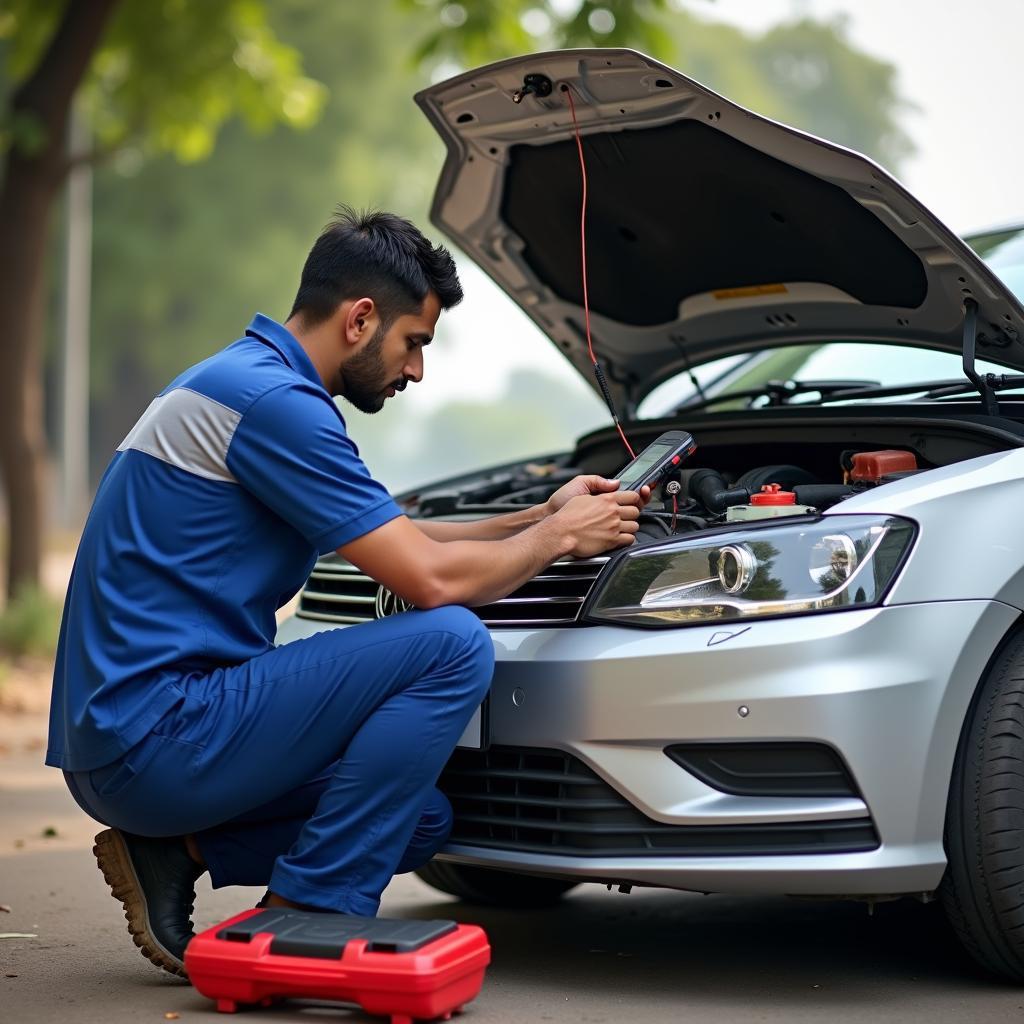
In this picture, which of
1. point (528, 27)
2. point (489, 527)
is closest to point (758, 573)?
point (489, 527)

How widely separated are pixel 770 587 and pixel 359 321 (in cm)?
103

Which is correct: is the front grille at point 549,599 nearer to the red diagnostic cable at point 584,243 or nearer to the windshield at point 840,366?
the red diagnostic cable at point 584,243

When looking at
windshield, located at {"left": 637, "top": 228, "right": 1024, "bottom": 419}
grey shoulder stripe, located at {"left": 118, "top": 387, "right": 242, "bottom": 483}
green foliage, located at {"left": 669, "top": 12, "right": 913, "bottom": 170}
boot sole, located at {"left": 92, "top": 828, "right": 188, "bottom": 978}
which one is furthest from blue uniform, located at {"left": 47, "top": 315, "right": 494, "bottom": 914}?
green foliage, located at {"left": 669, "top": 12, "right": 913, "bottom": 170}

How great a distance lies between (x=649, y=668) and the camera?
3.04 m

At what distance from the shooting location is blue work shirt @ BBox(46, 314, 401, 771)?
3.08 meters

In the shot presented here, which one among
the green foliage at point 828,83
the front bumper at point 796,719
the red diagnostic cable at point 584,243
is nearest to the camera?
the front bumper at point 796,719

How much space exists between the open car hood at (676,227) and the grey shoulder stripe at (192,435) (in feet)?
4.00

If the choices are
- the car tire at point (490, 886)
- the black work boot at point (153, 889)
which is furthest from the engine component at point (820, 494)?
the black work boot at point (153, 889)

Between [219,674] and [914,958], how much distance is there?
5.56 feet

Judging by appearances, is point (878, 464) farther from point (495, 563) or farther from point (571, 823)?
point (571, 823)

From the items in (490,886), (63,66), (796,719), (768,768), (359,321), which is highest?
(63,66)

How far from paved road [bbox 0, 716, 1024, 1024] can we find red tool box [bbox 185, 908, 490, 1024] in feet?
0.32

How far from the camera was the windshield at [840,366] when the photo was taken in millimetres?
4203

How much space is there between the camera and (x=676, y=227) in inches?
168
